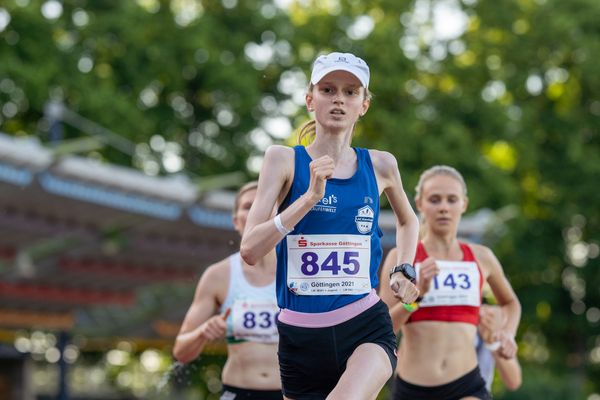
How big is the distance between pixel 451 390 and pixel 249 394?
1.19 m

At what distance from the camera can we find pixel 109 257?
29859mm

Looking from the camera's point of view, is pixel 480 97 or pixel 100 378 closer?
pixel 480 97

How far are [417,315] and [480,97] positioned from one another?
1046 inches

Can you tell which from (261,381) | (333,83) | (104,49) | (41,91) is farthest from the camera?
(104,49)

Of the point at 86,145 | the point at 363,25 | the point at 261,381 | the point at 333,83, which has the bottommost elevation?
the point at 261,381

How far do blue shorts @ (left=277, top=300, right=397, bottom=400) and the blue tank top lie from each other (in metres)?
0.10

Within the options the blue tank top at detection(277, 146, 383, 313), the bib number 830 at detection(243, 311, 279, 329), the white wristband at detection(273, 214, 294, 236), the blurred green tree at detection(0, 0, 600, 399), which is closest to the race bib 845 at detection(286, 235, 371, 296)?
the blue tank top at detection(277, 146, 383, 313)

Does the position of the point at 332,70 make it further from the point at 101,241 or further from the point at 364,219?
the point at 101,241

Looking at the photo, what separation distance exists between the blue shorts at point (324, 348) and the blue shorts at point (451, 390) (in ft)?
7.90

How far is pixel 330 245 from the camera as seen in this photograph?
20.1 ft

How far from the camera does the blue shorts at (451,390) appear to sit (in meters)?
8.55

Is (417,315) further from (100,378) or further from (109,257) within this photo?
(100,378)

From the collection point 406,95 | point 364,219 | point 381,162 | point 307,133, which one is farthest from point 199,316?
point 406,95

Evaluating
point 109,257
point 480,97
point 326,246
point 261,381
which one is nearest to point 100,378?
point 109,257
